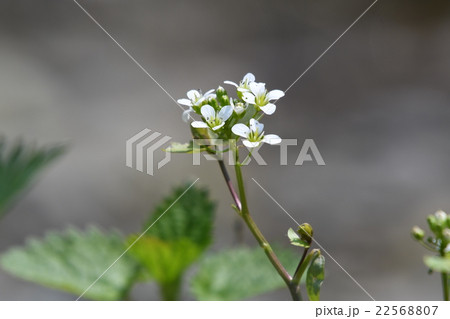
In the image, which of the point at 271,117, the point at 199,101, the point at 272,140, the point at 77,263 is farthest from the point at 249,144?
the point at 271,117

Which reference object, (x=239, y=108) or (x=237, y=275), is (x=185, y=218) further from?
(x=239, y=108)

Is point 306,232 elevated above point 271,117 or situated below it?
below

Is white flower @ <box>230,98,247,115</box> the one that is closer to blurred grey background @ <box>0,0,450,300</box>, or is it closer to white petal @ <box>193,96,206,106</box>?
white petal @ <box>193,96,206,106</box>

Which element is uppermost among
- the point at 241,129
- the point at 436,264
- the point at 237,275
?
the point at 241,129

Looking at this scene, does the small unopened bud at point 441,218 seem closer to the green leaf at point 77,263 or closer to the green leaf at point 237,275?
the green leaf at point 237,275

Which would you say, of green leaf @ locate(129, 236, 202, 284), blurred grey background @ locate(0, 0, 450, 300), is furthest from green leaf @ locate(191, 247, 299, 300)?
blurred grey background @ locate(0, 0, 450, 300)
